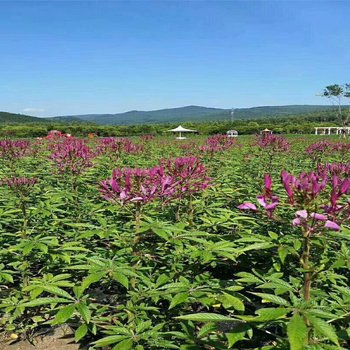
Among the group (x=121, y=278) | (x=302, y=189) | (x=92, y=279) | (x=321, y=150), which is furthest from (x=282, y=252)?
(x=321, y=150)

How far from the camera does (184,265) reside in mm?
2674

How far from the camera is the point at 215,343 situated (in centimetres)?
182

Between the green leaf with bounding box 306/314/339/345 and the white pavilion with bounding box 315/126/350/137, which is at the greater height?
the white pavilion with bounding box 315/126/350/137

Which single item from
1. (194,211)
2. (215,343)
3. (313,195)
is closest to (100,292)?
(194,211)

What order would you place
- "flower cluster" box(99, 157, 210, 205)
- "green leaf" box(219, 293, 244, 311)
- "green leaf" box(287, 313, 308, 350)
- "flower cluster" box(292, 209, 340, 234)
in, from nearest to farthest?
"green leaf" box(287, 313, 308, 350) < "flower cluster" box(292, 209, 340, 234) < "green leaf" box(219, 293, 244, 311) < "flower cluster" box(99, 157, 210, 205)

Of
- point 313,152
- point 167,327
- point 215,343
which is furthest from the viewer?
point 313,152

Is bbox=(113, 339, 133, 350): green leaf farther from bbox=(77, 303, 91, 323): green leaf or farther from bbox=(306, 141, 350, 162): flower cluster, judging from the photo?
bbox=(306, 141, 350, 162): flower cluster

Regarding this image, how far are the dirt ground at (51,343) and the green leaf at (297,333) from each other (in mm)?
1931

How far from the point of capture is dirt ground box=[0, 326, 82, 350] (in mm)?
2822

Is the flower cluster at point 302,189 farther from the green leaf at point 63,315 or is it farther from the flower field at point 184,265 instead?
the green leaf at point 63,315

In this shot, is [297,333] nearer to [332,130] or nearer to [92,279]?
[92,279]

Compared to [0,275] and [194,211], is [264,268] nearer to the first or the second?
[194,211]

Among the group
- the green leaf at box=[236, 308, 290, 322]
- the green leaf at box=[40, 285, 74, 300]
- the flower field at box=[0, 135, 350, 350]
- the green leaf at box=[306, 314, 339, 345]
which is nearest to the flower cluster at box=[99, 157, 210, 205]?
the flower field at box=[0, 135, 350, 350]

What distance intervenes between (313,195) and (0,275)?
1.97 m
